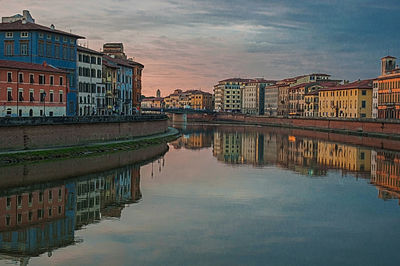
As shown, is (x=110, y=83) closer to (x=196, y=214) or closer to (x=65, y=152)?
(x=65, y=152)

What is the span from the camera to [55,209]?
3028 centimetres

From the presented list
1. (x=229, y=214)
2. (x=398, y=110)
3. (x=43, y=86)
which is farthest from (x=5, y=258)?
(x=398, y=110)

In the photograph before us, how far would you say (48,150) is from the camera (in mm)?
48938

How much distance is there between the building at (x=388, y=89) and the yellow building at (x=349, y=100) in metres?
7.68

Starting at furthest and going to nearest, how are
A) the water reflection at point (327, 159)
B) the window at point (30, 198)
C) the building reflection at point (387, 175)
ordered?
the water reflection at point (327, 159), the building reflection at point (387, 175), the window at point (30, 198)

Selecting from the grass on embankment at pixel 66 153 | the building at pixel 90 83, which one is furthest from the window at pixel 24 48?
the grass on embankment at pixel 66 153

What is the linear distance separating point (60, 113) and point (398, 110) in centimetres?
6532

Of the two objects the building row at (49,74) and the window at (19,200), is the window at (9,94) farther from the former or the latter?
the window at (19,200)

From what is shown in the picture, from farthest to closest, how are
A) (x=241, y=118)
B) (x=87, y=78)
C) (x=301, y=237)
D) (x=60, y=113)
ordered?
(x=241, y=118) < (x=87, y=78) < (x=60, y=113) < (x=301, y=237)

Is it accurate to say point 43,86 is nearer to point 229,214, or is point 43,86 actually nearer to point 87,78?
point 87,78

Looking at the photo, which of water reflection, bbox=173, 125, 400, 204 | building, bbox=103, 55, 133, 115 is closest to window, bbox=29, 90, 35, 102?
water reflection, bbox=173, 125, 400, 204

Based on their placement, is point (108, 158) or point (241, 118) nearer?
point (108, 158)

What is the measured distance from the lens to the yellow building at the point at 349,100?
11712cm

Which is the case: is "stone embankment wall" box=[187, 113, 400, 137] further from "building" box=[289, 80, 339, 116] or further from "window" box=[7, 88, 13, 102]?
"window" box=[7, 88, 13, 102]
